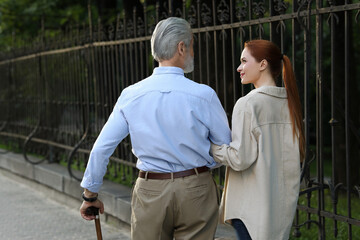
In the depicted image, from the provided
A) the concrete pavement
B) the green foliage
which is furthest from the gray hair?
the green foliage

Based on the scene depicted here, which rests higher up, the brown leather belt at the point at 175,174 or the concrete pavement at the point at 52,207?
the brown leather belt at the point at 175,174

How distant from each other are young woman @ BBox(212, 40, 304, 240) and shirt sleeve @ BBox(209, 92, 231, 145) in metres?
0.04

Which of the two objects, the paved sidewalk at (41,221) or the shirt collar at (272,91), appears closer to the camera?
the shirt collar at (272,91)

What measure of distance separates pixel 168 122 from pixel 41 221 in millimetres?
4409

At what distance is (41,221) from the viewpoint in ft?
22.9

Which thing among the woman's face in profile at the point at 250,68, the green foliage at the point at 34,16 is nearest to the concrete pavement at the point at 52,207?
the woman's face in profile at the point at 250,68

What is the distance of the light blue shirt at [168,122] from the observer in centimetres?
297

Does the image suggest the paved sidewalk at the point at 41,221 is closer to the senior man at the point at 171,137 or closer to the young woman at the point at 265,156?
the senior man at the point at 171,137

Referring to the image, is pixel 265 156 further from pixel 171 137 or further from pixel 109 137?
pixel 109 137

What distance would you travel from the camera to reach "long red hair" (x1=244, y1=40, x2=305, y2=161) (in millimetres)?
2998

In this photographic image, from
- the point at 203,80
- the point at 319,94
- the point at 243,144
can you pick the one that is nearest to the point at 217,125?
the point at 243,144

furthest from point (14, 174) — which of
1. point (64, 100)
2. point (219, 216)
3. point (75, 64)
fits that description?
point (219, 216)

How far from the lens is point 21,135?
461 inches

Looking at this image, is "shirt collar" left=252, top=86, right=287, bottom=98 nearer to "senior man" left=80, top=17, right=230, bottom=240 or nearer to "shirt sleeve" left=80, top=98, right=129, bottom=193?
"senior man" left=80, top=17, right=230, bottom=240
